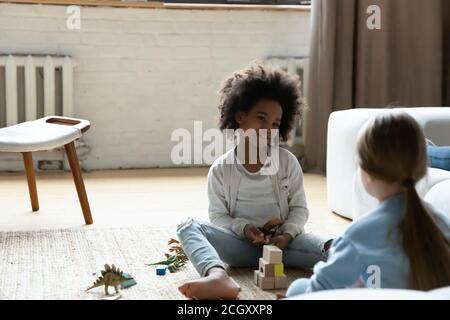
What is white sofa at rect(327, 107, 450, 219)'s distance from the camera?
2.37 metres

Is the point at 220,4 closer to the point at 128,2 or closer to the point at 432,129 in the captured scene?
the point at 128,2

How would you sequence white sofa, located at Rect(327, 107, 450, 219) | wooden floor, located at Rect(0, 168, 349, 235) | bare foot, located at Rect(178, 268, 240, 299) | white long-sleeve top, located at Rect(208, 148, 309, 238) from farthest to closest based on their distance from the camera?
wooden floor, located at Rect(0, 168, 349, 235) → white sofa, located at Rect(327, 107, 450, 219) → white long-sleeve top, located at Rect(208, 148, 309, 238) → bare foot, located at Rect(178, 268, 240, 299)

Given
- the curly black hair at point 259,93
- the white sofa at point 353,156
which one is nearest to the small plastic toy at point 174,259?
the curly black hair at point 259,93

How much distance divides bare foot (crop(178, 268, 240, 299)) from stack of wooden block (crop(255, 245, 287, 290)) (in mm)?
163

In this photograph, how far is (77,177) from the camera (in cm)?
260

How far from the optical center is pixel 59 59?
370 centimetres

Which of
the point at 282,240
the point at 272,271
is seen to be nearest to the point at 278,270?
the point at 272,271

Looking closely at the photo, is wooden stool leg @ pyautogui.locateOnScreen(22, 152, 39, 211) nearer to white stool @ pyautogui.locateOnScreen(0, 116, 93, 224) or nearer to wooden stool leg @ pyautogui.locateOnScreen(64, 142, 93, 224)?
white stool @ pyautogui.locateOnScreen(0, 116, 93, 224)

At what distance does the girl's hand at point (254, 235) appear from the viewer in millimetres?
1973

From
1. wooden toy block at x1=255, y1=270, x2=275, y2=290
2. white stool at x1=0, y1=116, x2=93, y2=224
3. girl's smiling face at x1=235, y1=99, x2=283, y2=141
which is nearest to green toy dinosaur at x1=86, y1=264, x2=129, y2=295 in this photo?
wooden toy block at x1=255, y1=270, x2=275, y2=290

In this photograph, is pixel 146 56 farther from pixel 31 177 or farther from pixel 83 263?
pixel 83 263

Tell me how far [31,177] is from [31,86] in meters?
1.01

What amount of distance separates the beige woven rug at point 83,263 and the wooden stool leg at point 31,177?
0.35 meters
